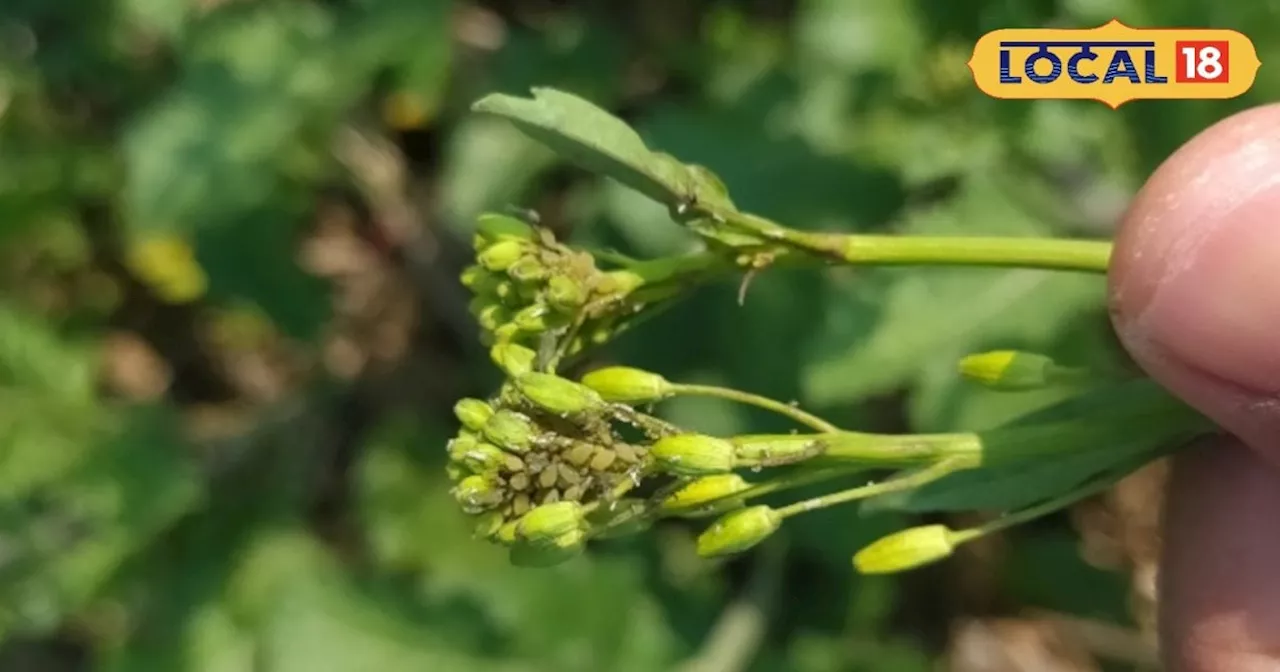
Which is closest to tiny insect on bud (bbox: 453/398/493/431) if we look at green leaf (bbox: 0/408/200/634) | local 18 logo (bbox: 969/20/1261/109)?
local 18 logo (bbox: 969/20/1261/109)

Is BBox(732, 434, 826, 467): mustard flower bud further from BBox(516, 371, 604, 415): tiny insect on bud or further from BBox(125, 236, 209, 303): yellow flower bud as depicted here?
BBox(125, 236, 209, 303): yellow flower bud

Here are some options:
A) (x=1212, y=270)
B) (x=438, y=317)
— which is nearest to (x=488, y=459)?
(x=1212, y=270)

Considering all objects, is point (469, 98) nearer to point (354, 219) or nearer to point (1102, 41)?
point (354, 219)

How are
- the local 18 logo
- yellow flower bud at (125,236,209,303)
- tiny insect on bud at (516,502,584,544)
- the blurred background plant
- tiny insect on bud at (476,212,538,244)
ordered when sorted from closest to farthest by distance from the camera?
1. tiny insect on bud at (516,502,584,544)
2. tiny insect on bud at (476,212,538,244)
3. the local 18 logo
4. the blurred background plant
5. yellow flower bud at (125,236,209,303)

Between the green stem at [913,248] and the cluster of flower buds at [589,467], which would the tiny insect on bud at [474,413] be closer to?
the cluster of flower buds at [589,467]

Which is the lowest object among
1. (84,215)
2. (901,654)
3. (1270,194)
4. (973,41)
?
(901,654)

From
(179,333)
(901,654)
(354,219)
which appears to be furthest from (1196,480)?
(179,333)

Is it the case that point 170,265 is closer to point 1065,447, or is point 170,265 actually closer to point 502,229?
point 502,229
